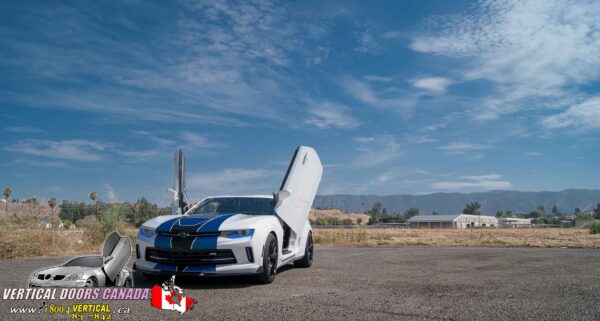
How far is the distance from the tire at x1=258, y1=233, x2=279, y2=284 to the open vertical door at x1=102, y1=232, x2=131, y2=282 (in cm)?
316

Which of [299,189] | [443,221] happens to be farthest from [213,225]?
[443,221]

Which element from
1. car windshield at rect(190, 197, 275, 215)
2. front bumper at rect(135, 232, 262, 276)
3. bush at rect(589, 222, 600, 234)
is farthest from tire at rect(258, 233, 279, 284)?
bush at rect(589, 222, 600, 234)

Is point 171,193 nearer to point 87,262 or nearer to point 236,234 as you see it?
point 236,234

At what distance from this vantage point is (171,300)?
5.62 m

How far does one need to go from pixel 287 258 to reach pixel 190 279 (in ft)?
5.58

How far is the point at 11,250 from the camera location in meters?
13.2

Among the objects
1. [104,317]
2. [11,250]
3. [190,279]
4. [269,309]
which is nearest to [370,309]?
[269,309]

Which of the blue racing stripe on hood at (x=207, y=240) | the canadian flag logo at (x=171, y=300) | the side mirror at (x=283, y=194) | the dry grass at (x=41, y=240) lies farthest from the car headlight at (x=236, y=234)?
the dry grass at (x=41, y=240)

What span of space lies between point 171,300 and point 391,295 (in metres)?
2.85

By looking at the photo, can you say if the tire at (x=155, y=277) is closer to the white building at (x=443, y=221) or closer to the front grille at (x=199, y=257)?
the front grille at (x=199, y=257)

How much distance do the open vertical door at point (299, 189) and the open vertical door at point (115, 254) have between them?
13.0ft

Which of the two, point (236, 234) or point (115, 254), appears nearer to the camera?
point (115, 254)

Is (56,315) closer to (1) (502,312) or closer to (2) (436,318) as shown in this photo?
(2) (436,318)

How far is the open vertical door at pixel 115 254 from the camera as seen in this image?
434cm
